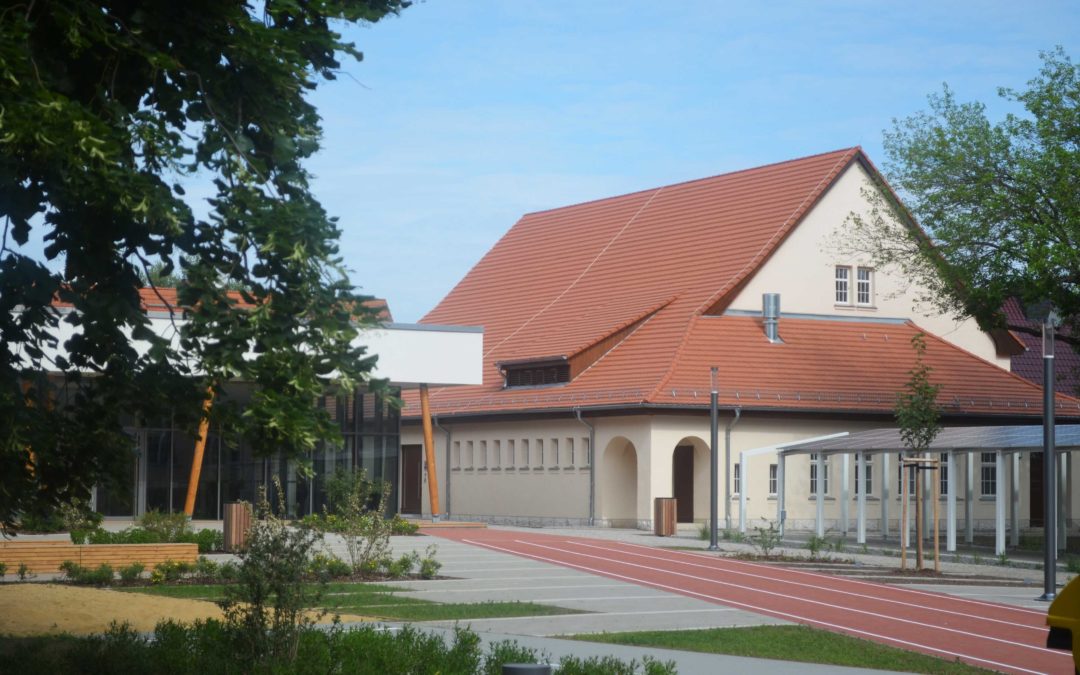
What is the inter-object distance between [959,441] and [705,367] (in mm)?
11676

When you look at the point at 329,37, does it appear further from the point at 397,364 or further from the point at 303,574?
the point at 397,364

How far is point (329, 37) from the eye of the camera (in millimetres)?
10961

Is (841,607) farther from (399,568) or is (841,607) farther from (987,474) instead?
(987,474)

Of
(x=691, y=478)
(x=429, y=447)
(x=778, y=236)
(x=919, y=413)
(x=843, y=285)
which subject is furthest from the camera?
(x=843, y=285)

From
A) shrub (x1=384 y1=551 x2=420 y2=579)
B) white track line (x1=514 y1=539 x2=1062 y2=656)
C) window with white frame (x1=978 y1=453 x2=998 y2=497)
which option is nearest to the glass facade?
white track line (x1=514 y1=539 x2=1062 y2=656)

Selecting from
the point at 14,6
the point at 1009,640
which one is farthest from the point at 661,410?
the point at 14,6

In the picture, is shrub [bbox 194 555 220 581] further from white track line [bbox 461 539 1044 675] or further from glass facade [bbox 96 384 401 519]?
glass facade [bbox 96 384 401 519]

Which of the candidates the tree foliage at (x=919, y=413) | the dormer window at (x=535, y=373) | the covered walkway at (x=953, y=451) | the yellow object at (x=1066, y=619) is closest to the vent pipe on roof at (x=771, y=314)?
the covered walkway at (x=953, y=451)

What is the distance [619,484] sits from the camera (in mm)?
50219

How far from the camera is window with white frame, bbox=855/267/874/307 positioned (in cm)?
5417

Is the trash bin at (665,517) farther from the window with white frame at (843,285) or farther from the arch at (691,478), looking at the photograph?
the window with white frame at (843,285)

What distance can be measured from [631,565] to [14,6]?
2291 centimetres

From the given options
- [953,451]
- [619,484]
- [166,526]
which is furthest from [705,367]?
[166,526]

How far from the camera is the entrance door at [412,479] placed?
59125 mm
